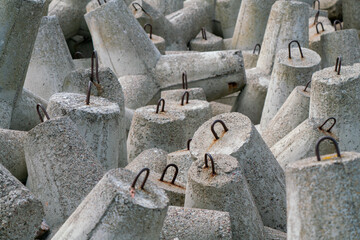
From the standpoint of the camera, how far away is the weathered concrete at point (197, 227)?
78.5 inches

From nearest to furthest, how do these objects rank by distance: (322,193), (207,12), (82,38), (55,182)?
(322,193) → (55,182) → (82,38) → (207,12)

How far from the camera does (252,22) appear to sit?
184 inches

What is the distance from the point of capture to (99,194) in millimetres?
1730

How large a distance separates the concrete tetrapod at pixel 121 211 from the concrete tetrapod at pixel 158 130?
114 cm

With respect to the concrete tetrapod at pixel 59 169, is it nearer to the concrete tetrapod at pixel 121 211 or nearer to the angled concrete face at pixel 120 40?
the concrete tetrapod at pixel 121 211

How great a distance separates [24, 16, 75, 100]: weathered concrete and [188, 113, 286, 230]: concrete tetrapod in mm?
1167

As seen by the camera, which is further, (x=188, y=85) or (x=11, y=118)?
(x=188, y=85)

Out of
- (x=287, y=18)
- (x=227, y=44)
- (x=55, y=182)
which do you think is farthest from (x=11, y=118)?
(x=227, y=44)

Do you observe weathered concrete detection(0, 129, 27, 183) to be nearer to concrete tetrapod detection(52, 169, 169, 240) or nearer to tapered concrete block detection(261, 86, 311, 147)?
concrete tetrapod detection(52, 169, 169, 240)

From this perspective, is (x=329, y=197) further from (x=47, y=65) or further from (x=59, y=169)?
(x=47, y=65)

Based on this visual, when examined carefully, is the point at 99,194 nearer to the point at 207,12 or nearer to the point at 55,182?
the point at 55,182

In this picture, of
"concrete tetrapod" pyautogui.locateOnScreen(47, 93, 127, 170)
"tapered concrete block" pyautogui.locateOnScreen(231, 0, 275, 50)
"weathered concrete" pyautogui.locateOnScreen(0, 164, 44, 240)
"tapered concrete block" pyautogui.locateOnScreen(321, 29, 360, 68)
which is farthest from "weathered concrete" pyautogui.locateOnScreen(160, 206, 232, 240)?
"tapered concrete block" pyautogui.locateOnScreen(231, 0, 275, 50)

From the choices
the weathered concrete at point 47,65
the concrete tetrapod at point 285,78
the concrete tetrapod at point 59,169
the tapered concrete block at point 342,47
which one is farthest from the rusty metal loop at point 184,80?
the concrete tetrapod at point 59,169

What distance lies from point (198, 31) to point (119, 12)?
1.26m
